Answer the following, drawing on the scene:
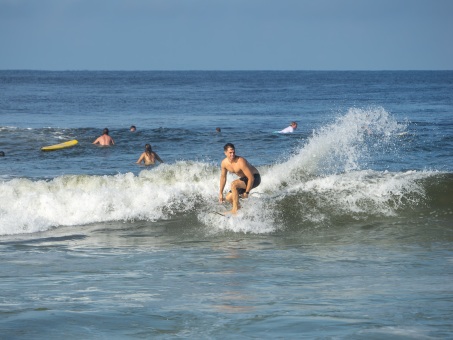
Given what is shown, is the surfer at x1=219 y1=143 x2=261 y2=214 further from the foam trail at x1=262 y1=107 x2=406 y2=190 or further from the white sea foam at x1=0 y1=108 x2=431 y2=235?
the foam trail at x1=262 y1=107 x2=406 y2=190

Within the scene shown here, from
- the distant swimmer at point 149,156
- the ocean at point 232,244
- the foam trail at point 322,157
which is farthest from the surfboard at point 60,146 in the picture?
the foam trail at point 322,157

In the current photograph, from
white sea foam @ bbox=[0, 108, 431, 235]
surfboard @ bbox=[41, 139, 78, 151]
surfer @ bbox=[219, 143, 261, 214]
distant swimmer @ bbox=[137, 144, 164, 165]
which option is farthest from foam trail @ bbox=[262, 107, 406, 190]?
surfboard @ bbox=[41, 139, 78, 151]

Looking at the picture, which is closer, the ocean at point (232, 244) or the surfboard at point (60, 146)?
the ocean at point (232, 244)

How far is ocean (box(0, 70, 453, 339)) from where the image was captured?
8.05 m

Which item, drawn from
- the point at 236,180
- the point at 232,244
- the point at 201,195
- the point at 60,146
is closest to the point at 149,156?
the point at 60,146

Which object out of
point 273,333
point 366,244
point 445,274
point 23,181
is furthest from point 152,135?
point 273,333

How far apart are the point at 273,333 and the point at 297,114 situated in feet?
121

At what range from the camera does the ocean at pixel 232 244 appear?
8.05 m

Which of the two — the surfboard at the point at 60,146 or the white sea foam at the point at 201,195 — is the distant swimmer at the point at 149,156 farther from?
the surfboard at the point at 60,146

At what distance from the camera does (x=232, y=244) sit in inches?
503

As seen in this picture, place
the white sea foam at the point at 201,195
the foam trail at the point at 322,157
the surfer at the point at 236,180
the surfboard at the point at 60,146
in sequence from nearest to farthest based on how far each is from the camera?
the surfer at the point at 236,180 → the white sea foam at the point at 201,195 → the foam trail at the point at 322,157 → the surfboard at the point at 60,146

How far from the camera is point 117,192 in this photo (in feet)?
55.1

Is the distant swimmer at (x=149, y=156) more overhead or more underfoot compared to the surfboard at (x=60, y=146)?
more underfoot

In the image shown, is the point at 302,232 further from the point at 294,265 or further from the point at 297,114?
the point at 297,114
